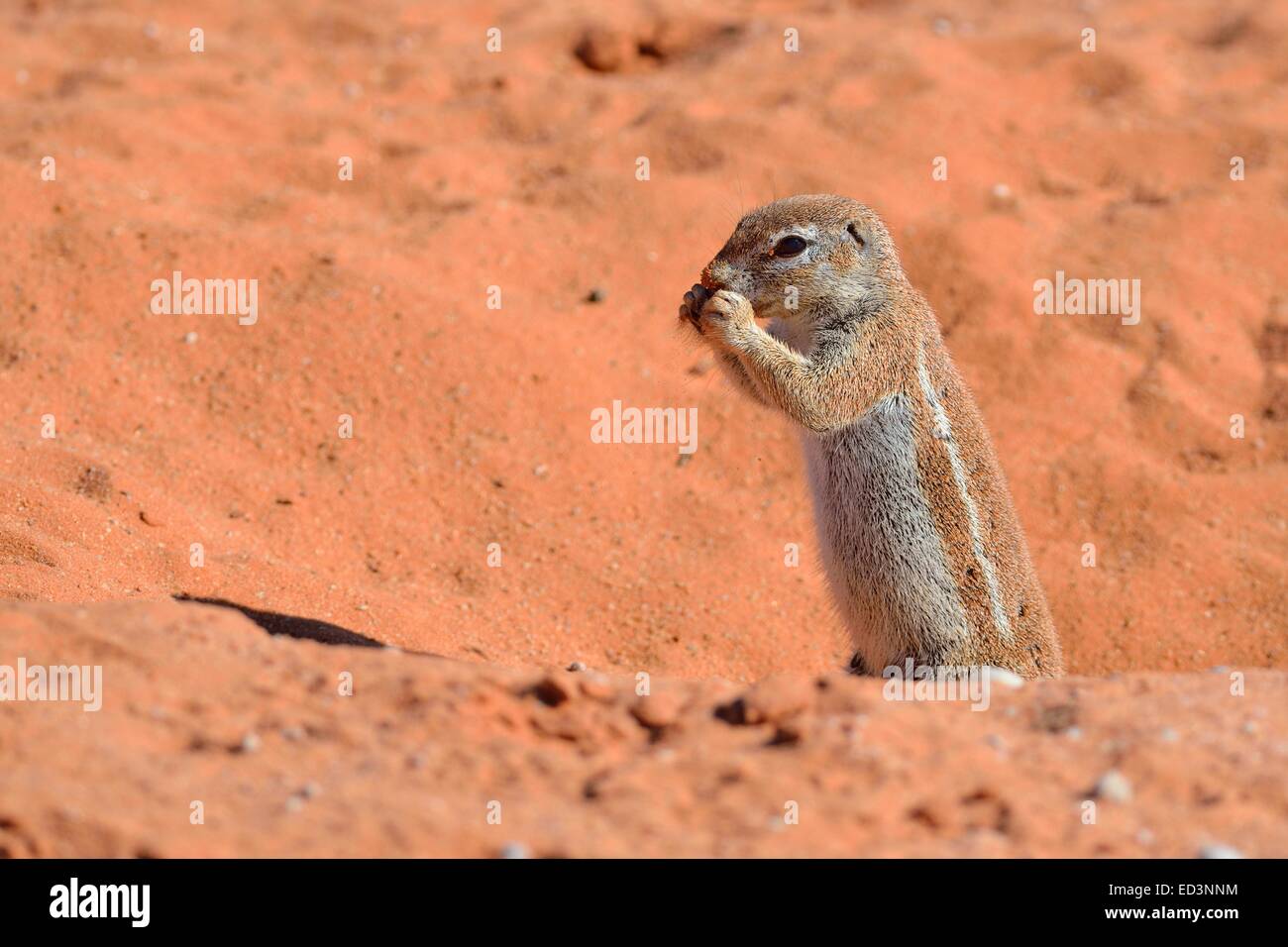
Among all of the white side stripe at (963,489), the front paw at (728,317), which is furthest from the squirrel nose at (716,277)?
the white side stripe at (963,489)

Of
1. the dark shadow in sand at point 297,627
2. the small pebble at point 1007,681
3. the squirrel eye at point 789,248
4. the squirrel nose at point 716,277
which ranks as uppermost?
the squirrel eye at point 789,248

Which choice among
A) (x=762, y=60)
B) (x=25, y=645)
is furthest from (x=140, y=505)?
(x=762, y=60)

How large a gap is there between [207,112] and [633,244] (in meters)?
3.15

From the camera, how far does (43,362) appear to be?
23.6ft

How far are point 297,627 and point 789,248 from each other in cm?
244

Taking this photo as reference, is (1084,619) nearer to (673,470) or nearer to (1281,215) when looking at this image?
(673,470)

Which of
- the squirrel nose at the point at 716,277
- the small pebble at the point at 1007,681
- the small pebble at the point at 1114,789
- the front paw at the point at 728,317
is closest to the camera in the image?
the small pebble at the point at 1114,789

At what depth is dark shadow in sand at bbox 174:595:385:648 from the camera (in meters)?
5.62

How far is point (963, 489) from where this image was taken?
563cm

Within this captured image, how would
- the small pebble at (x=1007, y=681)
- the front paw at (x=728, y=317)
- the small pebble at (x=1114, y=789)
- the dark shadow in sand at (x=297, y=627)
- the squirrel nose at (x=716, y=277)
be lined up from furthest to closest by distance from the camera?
1. the squirrel nose at (x=716, y=277)
2. the dark shadow in sand at (x=297, y=627)
3. the front paw at (x=728, y=317)
4. the small pebble at (x=1007, y=681)
5. the small pebble at (x=1114, y=789)

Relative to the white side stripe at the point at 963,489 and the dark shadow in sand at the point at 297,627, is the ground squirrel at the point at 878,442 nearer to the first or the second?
the white side stripe at the point at 963,489

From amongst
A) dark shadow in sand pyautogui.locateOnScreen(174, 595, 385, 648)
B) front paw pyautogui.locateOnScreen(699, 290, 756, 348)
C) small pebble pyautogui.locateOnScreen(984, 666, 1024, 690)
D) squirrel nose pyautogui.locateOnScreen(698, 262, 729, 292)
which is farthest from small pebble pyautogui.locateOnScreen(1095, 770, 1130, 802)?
dark shadow in sand pyautogui.locateOnScreen(174, 595, 385, 648)

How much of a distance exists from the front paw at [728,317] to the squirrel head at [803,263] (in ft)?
0.69

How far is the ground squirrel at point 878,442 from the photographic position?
5.54 meters
